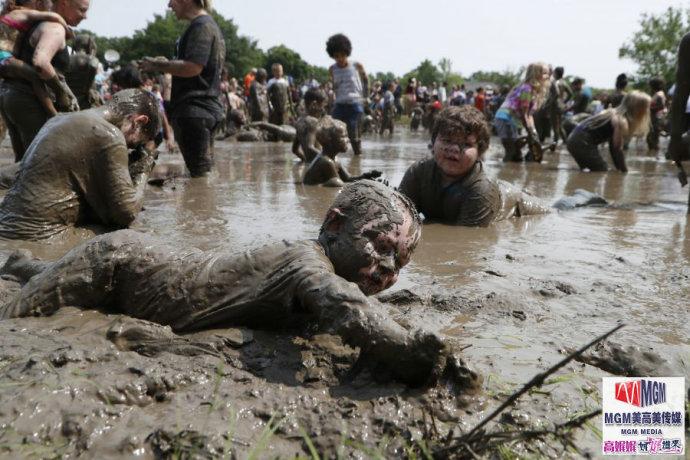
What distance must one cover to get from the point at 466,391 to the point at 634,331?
109 cm

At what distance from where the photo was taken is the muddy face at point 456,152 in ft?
15.6

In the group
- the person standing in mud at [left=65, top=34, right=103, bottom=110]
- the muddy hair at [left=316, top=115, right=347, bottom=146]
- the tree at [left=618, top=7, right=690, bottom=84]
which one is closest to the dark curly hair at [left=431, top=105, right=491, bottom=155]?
the muddy hair at [left=316, top=115, right=347, bottom=146]

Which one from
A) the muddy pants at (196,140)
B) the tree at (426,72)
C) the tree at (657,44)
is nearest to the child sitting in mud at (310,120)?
the muddy pants at (196,140)

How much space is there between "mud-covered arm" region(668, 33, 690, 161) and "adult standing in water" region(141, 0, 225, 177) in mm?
4702

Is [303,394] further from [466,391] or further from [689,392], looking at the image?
[689,392]

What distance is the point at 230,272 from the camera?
229 cm

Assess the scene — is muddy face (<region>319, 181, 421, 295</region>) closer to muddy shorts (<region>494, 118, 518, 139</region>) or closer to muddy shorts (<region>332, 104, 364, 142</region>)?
muddy shorts (<region>332, 104, 364, 142</region>)

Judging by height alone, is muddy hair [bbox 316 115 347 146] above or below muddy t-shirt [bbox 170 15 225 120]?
below

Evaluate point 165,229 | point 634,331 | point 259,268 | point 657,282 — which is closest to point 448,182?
point 657,282

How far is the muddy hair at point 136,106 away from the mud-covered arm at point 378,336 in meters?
2.55

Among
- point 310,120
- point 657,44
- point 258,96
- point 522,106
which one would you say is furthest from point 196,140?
point 657,44

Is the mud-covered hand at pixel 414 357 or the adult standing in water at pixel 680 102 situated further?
the adult standing in water at pixel 680 102

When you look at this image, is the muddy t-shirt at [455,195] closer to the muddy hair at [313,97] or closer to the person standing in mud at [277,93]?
the muddy hair at [313,97]

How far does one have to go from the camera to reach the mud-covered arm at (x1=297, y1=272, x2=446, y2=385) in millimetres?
1809
